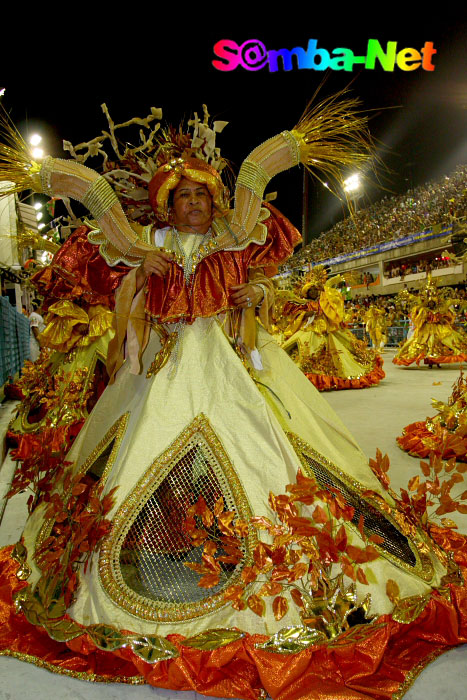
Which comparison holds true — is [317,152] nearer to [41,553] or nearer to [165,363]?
[165,363]

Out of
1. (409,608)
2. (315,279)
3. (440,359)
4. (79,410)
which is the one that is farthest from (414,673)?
(440,359)

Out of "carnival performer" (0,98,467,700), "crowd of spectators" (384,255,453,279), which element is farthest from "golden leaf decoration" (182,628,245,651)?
"crowd of spectators" (384,255,453,279)

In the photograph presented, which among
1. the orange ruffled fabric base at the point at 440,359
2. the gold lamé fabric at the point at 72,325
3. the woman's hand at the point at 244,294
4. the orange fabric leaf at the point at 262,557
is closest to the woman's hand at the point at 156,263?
the woman's hand at the point at 244,294

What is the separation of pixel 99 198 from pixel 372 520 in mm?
1707

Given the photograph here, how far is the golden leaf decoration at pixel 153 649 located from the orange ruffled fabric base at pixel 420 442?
9.37ft

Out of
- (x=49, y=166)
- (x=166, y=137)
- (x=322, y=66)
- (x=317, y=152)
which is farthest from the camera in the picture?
(x=322, y=66)

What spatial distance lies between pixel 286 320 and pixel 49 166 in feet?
25.2

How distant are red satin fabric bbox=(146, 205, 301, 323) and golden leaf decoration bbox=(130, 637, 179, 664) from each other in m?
1.15

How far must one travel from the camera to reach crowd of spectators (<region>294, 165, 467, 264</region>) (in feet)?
83.1

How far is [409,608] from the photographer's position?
1.45 meters

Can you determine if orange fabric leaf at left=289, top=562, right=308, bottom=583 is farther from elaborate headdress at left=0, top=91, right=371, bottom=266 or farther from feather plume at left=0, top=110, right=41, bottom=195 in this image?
feather plume at left=0, top=110, right=41, bottom=195

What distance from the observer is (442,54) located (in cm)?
1614

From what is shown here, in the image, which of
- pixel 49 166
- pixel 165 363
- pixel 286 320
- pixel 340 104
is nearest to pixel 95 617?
pixel 165 363

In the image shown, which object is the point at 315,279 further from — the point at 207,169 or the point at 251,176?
the point at 251,176
